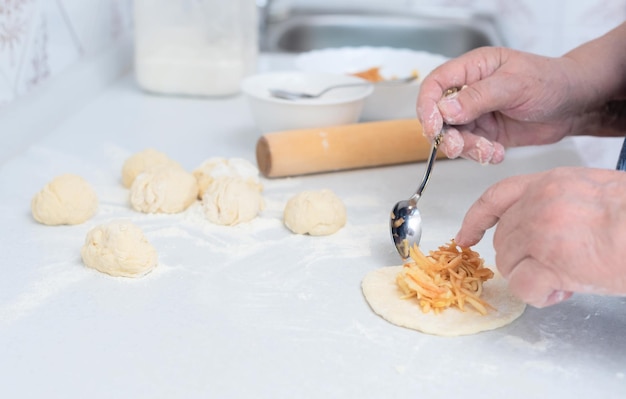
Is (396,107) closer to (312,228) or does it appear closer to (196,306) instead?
(312,228)

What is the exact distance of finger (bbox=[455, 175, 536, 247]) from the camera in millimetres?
930

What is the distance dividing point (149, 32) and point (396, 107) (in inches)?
26.5

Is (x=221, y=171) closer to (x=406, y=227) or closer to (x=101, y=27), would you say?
(x=406, y=227)

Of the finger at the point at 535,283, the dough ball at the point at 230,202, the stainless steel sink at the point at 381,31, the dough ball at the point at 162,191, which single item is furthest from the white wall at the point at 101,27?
the finger at the point at 535,283

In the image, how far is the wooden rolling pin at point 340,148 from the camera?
143cm

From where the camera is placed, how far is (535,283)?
2.75 feet

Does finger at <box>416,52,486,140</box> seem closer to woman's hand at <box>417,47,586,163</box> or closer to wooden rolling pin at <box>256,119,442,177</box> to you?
woman's hand at <box>417,47,586,163</box>

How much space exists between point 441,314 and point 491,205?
6.4 inches

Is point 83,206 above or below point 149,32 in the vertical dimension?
below

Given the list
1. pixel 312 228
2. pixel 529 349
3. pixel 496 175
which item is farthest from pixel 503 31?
pixel 529 349

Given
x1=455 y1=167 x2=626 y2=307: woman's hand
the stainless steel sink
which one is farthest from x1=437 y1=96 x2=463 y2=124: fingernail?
the stainless steel sink

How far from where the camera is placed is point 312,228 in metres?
1.20

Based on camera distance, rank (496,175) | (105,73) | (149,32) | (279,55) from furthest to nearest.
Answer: (279,55) → (105,73) → (149,32) → (496,175)

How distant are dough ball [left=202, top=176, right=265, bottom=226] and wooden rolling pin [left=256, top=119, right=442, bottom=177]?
0.57 feet
